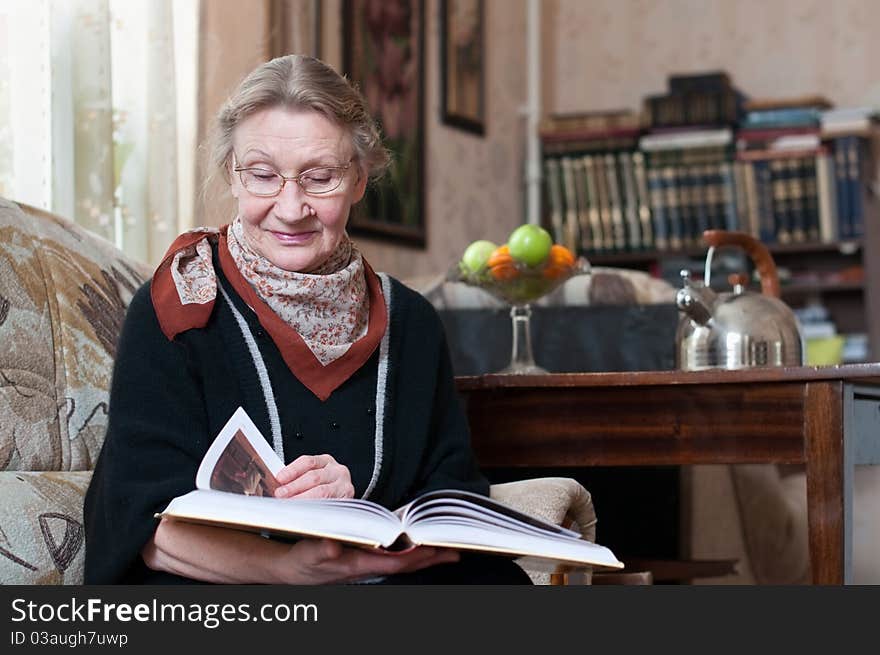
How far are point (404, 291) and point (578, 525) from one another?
0.38 metres

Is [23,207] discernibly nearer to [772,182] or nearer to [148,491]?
[148,491]

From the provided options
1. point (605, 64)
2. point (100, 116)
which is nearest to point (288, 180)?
point (100, 116)

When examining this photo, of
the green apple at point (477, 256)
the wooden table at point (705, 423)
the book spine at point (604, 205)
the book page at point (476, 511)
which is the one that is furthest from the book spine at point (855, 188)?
the book page at point (476, 511)

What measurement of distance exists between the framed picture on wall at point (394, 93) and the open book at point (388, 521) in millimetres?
2519

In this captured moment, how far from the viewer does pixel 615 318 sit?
2.77m

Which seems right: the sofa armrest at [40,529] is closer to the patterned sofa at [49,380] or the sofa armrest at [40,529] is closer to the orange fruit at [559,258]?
the patterned sofa at [49,380]

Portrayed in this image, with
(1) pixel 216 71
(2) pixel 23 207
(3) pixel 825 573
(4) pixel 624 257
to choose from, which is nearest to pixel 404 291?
(2) pixel 23 207

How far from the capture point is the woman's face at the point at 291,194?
1.43m

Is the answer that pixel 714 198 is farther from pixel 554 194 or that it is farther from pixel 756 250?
pixel 756 250

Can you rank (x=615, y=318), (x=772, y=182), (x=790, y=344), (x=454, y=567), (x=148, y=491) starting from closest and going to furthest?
(x=148, y=491)
(x=454, y=567)
(x=790, y=344)
(x=615, y=318)
(x=772, y=182)

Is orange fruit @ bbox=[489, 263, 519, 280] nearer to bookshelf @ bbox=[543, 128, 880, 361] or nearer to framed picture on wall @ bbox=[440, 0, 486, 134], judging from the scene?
framed picture on wall @ bbox=[440, 0, 486, 134]

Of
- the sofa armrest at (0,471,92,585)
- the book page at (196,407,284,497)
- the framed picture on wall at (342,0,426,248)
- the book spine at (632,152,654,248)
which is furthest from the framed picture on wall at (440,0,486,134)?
the book page at (196,407,284,497)

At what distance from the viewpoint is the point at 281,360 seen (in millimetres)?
1435

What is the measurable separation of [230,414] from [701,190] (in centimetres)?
339
